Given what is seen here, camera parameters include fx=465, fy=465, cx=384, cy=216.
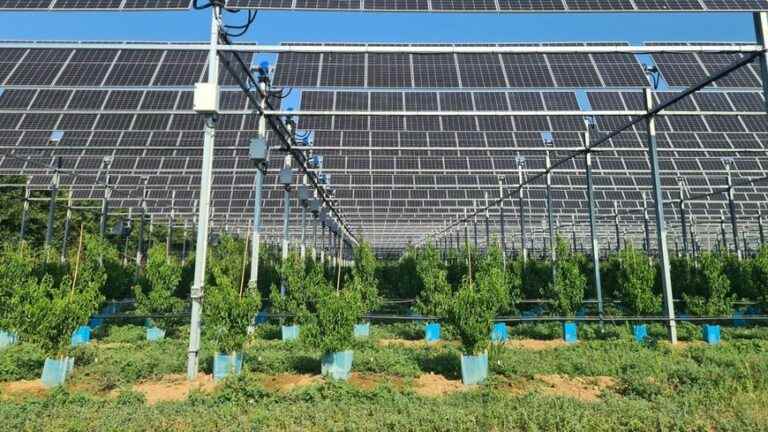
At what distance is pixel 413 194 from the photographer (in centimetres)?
2423

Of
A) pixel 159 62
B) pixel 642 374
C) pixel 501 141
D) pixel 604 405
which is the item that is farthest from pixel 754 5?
pixel 159 62

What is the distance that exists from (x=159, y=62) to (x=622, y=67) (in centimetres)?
1264

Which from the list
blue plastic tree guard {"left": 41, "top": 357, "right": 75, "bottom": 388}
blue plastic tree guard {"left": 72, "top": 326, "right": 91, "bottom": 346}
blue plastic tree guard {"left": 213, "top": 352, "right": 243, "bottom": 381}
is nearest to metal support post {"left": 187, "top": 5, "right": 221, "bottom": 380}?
blue plastic tree guard {"left": 213, "top": 352, "right": 243, "bottom": 381}

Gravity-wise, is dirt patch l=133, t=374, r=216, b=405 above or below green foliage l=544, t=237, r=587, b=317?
below

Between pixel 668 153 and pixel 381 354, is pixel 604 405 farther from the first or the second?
pixel 668 153

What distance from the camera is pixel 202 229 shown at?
7.50 metres

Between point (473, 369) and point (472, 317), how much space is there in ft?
2.69

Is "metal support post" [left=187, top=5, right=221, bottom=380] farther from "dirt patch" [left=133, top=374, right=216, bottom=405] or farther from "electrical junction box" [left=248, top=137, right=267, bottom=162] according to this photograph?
"electrical junction box" [left=248, top=137, right=267, bottom=162]

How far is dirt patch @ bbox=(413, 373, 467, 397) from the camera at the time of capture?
276 inches

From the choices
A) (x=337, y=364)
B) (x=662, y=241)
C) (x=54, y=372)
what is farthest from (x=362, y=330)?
(x=662, y=241)

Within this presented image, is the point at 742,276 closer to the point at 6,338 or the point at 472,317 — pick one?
the point at 472,317

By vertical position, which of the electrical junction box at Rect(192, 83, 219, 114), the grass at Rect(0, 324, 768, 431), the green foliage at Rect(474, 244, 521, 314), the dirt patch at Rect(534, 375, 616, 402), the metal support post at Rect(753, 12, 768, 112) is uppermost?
the metal support post at Rect(753, 12, 768, 112)

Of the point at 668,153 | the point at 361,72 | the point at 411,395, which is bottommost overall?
the point at 411,395

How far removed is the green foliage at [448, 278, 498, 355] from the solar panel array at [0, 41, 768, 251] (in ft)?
16.1
